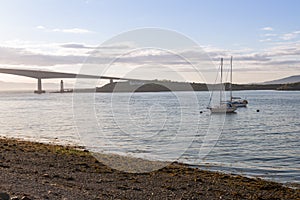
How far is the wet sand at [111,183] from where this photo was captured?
10.7m

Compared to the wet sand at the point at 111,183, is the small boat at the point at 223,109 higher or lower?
lower

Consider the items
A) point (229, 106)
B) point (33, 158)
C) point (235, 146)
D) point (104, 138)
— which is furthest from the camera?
point (229, 106)

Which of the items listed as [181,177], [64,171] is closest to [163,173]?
[181,177]

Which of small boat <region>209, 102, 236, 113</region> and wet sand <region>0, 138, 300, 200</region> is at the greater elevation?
wet sand <region>0, 138, 300, 200</region>

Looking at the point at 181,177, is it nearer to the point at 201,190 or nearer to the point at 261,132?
the point at 201,190

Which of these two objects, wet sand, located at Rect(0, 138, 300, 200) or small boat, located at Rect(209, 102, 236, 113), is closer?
wet sand, located at Rect(0, 138, 300, 200)

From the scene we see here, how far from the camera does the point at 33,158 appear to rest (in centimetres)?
1800

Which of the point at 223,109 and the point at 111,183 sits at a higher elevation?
the point at 111,183

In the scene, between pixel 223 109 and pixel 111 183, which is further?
pixel 223 109

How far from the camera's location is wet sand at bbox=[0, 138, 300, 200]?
10.7 metres

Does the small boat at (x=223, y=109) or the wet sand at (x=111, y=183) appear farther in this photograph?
the small boat at (x=223, y=109)

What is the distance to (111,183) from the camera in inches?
515

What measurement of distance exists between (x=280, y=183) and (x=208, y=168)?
382 centimetres

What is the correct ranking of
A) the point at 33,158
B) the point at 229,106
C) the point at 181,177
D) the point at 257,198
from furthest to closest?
1. the point at 229,106
2. the point at 33,158
3. the point at 181,177
4. the point at 257,198
